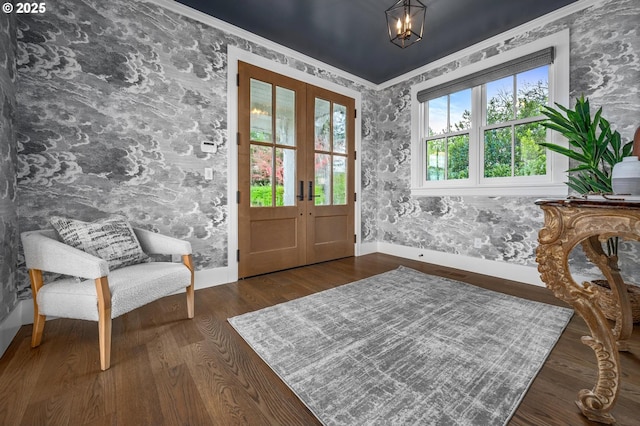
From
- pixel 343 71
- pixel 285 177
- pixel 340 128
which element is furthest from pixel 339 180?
pixel 343 71

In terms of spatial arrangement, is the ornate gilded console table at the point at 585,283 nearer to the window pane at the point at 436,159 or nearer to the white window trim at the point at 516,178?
the white window trim at the point at 516,178

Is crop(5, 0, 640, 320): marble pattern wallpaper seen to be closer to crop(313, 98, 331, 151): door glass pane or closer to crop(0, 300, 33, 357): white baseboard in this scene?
crop(0, 300, 33, 357): white baseboard

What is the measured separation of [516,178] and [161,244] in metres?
3.71

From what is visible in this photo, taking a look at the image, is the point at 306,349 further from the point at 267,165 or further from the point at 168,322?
the point at 267,165

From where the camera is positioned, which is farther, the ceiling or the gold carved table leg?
the ceiling

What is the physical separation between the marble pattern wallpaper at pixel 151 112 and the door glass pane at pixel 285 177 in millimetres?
680

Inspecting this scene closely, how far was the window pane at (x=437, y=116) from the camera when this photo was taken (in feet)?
12.2

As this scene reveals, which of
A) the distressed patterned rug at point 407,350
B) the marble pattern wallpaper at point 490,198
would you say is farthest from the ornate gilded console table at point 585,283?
the marble pattern wallpaper at point 490,198

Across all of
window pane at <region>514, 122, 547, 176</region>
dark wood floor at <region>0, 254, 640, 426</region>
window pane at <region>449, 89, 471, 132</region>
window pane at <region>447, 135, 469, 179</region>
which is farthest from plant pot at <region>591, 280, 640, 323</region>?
window pane at <region>449, 89, 471, 132</region>

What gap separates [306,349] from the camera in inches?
64.6

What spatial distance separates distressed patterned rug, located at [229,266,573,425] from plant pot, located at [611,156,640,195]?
1007 millimetres

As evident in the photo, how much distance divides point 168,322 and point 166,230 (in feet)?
3.04

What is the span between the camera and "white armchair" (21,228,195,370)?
146 centimetres

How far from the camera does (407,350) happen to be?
1.62 metres
